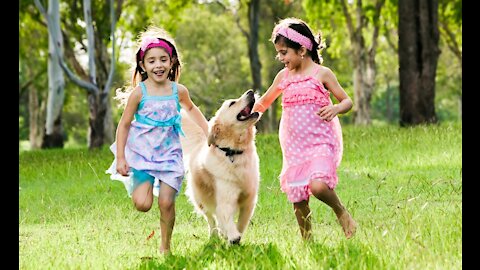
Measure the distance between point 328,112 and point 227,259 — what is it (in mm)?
1478

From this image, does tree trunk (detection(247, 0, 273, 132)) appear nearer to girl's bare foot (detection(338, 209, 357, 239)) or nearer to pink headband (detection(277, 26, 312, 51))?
pink headband (detection(277, 26, 312, 51))

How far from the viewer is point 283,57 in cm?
675

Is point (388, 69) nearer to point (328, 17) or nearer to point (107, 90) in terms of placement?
point (328, 17)

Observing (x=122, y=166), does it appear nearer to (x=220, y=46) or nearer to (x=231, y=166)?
(x=231, y=166)

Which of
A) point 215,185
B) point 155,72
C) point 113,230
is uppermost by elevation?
point 155,72

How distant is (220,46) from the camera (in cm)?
5488

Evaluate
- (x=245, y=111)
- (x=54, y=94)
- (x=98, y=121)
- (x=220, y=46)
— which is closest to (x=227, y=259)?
(x=245, y=111)

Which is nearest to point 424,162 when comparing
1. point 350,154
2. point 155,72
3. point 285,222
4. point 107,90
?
point 350,154

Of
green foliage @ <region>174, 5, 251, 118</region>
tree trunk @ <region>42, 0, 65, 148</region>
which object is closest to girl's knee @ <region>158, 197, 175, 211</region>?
tree trunk @ <region>42, 0, 65, 148</region>

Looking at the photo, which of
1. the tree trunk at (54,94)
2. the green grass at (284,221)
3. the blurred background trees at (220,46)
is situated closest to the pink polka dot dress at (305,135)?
the green grass at (284,221)

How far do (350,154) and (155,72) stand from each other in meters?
7.33

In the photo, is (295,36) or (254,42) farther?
(254,42)

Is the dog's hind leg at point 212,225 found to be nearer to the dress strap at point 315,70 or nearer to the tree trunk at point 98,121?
the dress strap at point 315,70

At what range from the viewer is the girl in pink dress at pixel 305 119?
6590 mm
